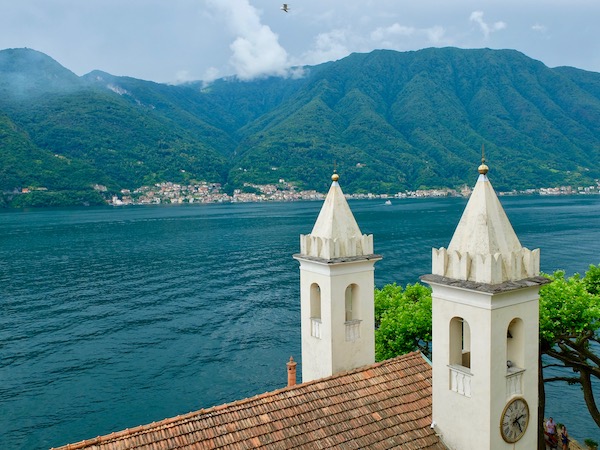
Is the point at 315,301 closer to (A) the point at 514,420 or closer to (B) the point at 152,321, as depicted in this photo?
(A) the point at 514,420

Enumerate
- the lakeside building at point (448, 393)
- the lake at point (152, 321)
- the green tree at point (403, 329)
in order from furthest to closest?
the lake at point (152, 321) < the green tree at point (403, 329) < the lakeside building at point (448, 393)

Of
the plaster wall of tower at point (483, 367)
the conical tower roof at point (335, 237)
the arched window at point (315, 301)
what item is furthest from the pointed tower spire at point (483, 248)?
the arched window at point (315, 301)

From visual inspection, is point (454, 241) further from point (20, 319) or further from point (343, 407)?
point (20, 319)

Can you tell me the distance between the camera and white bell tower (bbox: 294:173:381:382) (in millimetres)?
15227

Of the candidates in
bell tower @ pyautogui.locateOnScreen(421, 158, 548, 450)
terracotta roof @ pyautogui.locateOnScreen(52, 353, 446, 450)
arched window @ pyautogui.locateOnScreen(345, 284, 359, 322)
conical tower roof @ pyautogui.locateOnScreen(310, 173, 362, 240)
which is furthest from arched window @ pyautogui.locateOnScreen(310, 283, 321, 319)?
bell tower @ pyautogui.locateOnScreen(421, 158, 548, 450)

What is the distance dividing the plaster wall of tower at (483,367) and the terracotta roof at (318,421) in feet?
2.46

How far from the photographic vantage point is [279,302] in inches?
2144

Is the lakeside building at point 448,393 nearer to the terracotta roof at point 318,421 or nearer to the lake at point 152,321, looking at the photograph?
the terracotta roof at point 318,421

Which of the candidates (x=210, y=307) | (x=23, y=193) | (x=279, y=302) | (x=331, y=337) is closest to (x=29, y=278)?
(x=210, y=307)

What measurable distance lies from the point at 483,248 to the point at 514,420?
396 cm

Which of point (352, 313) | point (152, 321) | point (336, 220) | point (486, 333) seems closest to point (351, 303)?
point (352, 313)

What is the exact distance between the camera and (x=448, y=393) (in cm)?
1139

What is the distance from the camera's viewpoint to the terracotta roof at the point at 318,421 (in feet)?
32.3

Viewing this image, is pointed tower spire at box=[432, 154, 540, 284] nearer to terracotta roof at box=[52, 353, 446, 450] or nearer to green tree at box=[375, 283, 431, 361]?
terracotta roof at box=[52, 353, 446, 450]
